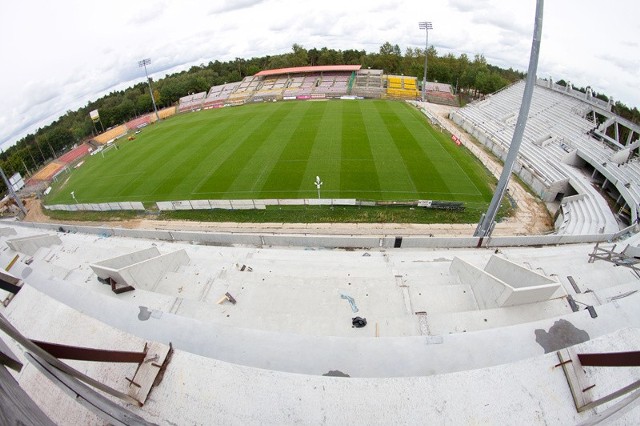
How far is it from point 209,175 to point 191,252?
21.4m

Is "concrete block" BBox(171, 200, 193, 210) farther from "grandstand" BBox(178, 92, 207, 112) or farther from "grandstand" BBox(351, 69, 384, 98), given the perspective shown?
"grandstand" BBox(178, 92, 207, 112)

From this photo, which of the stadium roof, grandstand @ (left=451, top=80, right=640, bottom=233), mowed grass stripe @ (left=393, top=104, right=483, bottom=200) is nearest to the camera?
grandstand @ (left=451, top=80, right=640, bottom=233)

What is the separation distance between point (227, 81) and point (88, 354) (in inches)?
3629

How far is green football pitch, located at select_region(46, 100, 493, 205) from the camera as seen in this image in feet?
90.2

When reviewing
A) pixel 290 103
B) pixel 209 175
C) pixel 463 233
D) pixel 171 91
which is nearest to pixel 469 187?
pixel 463 233

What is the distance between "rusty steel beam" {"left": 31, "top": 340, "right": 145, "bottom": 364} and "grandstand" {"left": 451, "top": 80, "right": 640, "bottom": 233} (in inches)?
919

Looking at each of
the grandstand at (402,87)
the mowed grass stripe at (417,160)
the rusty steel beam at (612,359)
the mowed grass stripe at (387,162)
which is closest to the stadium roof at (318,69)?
the grandstand at (402,87)

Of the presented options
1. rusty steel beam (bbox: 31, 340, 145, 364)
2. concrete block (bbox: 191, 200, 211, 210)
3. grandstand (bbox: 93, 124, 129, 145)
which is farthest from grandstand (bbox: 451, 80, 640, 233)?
grandstand (bbox: 93, 124, 129, 145)

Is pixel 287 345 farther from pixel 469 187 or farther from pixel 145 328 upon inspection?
pixel 469 187

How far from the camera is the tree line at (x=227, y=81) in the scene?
190 feet

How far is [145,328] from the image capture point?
473cm

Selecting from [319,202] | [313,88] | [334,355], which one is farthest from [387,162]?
[313,88]

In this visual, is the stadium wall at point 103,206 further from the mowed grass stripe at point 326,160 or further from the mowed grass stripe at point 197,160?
the mowed grass stripe at point 326,160

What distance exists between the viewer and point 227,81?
83.8 metres
